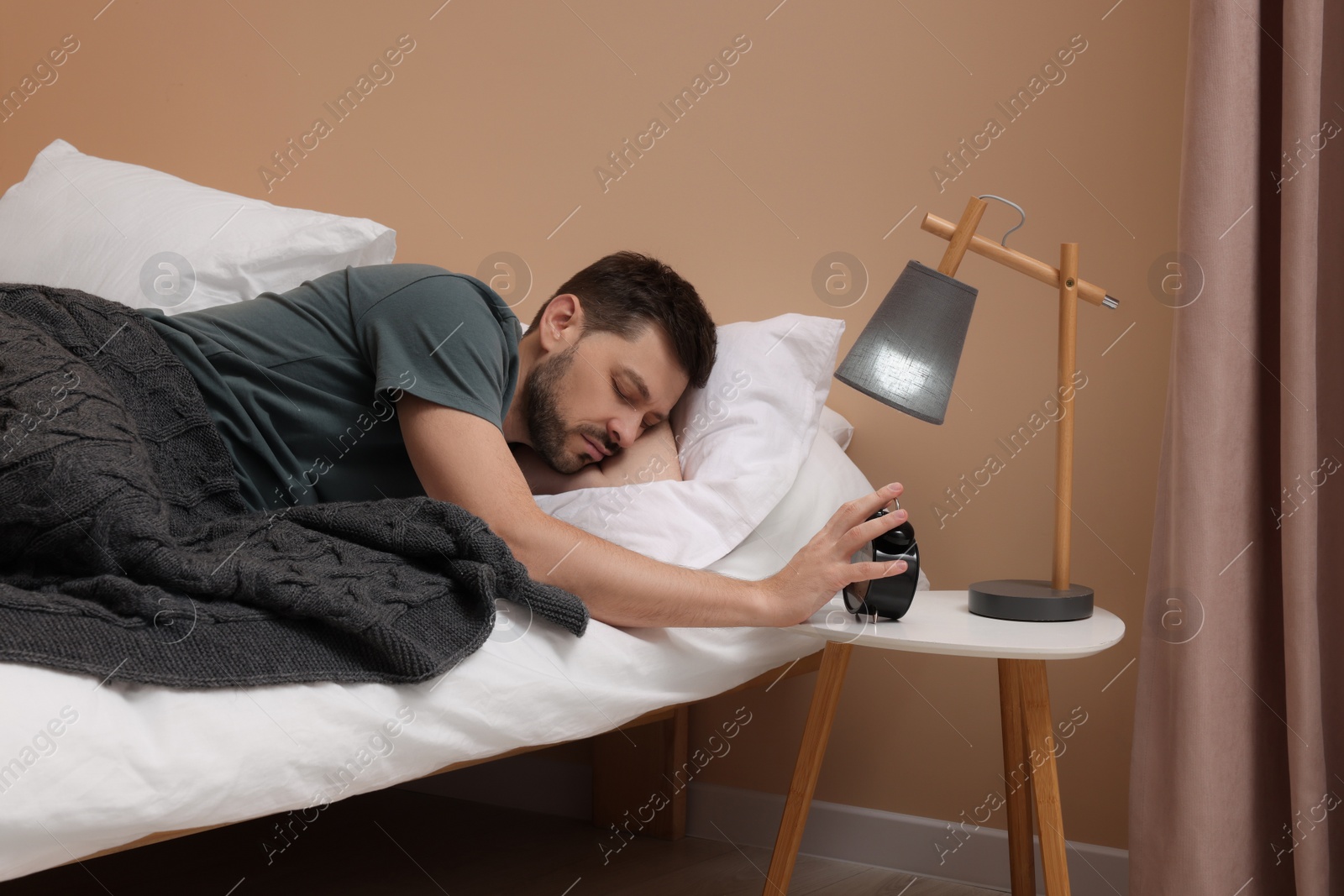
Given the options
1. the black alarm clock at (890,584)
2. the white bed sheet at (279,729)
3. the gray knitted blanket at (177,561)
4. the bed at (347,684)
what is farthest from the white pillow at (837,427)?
the gray knitted blanket at (177,561)

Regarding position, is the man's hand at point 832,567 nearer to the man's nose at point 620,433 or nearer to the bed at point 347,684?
the bed at point 347,684

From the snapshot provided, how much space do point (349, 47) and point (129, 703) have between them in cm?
167

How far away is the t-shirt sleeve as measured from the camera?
3.60ft

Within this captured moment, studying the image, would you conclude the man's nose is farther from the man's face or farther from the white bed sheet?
the white bed sheet

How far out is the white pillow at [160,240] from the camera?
1.51m

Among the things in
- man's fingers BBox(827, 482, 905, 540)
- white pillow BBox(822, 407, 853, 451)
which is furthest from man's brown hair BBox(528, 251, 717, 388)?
man's fingers BBox(827, 482, 905, 540)

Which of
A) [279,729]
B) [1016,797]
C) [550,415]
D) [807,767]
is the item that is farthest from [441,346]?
[1016,797]

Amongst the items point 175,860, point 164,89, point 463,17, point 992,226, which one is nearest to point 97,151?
point 164,89

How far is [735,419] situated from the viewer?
4.51 feet

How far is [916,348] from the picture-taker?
1.09m

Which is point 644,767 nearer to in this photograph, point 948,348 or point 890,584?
point 890,584

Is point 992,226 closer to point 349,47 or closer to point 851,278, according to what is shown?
point 851,278

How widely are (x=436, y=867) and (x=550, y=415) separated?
708 mm

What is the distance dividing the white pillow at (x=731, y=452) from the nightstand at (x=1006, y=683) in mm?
161
